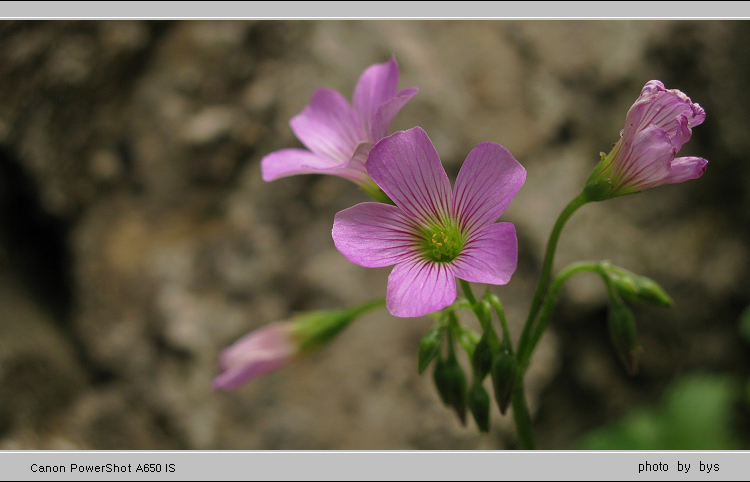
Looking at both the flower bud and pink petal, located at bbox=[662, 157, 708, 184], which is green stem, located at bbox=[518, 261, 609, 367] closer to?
pink petal, located at bbox=[662, 157, 708, 184]

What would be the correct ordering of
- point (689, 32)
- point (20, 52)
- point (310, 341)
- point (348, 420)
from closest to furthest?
point (310, 341)
point (348, 420)
point (20, 52)
point (689, 32)

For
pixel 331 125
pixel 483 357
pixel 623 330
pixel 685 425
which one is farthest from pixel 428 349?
pixel 685 425

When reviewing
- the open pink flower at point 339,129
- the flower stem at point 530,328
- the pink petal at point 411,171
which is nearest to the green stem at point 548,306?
the flower stem at point 530,328

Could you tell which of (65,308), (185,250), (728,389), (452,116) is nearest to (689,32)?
(452,116)

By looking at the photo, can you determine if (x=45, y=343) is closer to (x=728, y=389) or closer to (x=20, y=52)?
(x=20, y=52)

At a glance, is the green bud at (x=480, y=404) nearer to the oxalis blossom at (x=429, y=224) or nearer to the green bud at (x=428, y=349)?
the green bud at (x=428, y=349)

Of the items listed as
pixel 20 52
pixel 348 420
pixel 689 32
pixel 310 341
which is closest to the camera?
pixel 310 341

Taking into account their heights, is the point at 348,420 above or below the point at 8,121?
below
